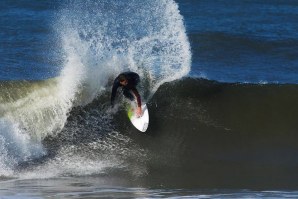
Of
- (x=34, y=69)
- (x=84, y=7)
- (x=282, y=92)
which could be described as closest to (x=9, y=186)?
(x=282, y=92)

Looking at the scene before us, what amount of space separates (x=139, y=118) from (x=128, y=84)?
74cm

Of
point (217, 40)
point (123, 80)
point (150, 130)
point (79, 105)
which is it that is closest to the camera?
point (123, 80)

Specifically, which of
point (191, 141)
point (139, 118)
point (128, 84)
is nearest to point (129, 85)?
point (128, 84)

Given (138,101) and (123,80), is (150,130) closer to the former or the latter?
(138,101)

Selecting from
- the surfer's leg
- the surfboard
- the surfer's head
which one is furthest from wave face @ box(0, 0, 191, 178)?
the surfer's head

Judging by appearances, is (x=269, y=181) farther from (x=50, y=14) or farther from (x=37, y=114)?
(x=50, y=14)

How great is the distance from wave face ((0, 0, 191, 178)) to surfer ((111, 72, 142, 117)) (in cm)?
76

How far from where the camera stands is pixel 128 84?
13234mm

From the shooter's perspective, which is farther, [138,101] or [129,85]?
[138,101]

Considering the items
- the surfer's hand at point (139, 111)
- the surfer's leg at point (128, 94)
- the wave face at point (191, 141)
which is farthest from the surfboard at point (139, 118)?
the surfer's leg at point (128, 94)

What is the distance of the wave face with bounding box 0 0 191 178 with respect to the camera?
41.8 feet

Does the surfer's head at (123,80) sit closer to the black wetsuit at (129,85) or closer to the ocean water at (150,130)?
the black wetsuit at (129,85)

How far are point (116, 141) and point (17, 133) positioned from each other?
64.8 inches

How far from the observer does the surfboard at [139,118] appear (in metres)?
13.7
